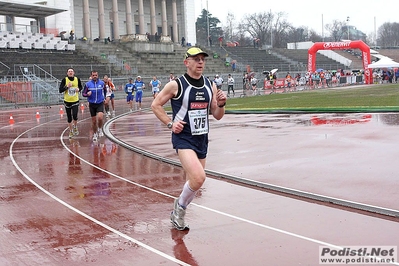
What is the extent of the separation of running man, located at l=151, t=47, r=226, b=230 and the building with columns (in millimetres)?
50867

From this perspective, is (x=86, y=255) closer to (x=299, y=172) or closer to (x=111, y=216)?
(x=111, y=216)

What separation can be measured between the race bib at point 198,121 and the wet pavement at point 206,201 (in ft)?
4.02

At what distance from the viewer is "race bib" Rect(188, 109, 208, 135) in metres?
7.22

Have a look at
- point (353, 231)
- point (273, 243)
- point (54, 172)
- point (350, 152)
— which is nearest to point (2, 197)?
point (54, 172)

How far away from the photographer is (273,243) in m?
6.50

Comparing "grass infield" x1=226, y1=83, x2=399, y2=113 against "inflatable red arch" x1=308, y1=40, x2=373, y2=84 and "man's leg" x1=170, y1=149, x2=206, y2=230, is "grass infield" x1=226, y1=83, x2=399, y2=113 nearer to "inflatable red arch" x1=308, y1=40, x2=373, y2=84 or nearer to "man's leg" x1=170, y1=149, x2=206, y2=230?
"man's leg" x1=170, y1=149, x2=206, y2=230

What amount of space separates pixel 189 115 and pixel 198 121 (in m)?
0.14

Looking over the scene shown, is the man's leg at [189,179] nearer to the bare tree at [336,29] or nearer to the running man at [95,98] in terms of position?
the running man at [95,98]

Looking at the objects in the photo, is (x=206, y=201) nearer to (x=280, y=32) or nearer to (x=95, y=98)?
(x=95, y=98)

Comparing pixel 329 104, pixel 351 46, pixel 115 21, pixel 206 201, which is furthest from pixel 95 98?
pixel 115 21

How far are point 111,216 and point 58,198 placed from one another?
1671 millimetres

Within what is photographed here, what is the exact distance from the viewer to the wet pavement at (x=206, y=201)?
6398mm

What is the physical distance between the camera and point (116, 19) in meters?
68.5

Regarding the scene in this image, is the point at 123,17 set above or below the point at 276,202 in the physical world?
above
